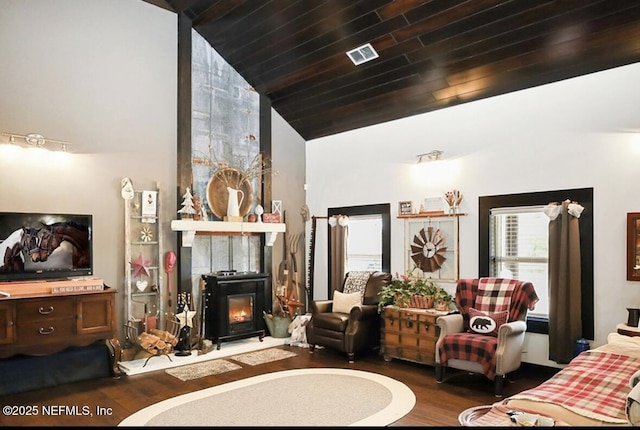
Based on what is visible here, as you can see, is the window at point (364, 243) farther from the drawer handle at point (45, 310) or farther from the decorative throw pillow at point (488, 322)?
the drawer handle at point (45, 310)

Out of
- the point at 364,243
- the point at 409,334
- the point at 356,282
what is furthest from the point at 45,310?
the point at 364,243

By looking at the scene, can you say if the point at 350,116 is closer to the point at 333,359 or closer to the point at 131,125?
the point at 131,125

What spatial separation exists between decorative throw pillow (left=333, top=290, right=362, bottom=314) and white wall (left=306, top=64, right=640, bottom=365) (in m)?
0.72

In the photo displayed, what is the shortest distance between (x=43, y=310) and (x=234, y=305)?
7.76 ft

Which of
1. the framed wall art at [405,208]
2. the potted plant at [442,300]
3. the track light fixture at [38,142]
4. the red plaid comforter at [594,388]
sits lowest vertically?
the red plaid comforter at [594,388]

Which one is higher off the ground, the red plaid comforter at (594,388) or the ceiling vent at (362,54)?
the ceiling vent at (362,54)

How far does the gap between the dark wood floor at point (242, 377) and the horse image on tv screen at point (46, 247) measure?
124cm

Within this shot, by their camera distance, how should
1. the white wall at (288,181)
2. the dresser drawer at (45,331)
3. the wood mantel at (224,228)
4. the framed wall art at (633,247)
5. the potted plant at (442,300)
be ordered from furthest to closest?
the white wall at (288,181) < the wood mantel at (224,228) < the potted plant at (442,300) < the dresser drawer at (45,331) < the framed wall art at (633,247)

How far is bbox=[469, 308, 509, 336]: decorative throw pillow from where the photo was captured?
482cm

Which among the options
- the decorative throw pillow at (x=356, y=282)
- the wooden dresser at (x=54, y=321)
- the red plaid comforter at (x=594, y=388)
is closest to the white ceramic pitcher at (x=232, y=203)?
the decorative throw pillow at (x=356, y=282)

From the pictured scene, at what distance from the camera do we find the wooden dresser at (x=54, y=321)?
442 centimetres

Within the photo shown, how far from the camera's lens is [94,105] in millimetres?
5578

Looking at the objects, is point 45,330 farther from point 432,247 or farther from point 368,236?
point 432,247

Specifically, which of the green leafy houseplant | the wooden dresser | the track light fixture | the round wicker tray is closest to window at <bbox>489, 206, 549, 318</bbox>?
the green leafy houseplant
